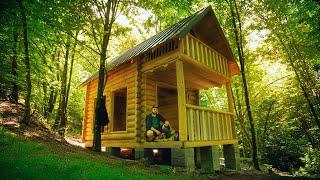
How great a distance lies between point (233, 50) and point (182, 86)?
8677 millimetres

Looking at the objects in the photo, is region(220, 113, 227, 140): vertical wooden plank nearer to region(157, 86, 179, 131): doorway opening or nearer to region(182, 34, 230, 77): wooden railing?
region(182, 34, 230, 77): wooden railing

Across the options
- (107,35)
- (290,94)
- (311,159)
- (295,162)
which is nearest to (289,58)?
(290,94)

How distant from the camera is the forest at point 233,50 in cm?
1027

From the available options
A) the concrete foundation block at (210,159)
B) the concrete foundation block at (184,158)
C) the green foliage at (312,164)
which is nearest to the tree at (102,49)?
the concrete foundation block at (184,158)

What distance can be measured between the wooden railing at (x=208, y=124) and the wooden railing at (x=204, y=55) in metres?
1.94

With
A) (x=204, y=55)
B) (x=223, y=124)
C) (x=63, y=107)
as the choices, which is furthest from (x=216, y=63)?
(x=63, y=107)

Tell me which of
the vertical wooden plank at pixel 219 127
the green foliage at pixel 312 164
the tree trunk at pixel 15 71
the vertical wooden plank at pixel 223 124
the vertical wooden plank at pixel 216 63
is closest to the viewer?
the vertical wooden plank at pixel 219 127

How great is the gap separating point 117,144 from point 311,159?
12.4 metres

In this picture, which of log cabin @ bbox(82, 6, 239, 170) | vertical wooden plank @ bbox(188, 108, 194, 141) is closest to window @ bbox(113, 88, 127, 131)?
log cabin @ bbox(82, 6, 239, 170)

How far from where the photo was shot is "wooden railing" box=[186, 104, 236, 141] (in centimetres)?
922

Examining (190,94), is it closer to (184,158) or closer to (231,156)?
(231,156)

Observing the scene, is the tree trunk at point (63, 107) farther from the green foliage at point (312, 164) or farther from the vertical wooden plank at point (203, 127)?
the green foliage at point (312, 164)

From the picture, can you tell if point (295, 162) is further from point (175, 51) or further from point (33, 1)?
point (33, 1)

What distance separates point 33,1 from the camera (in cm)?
928
